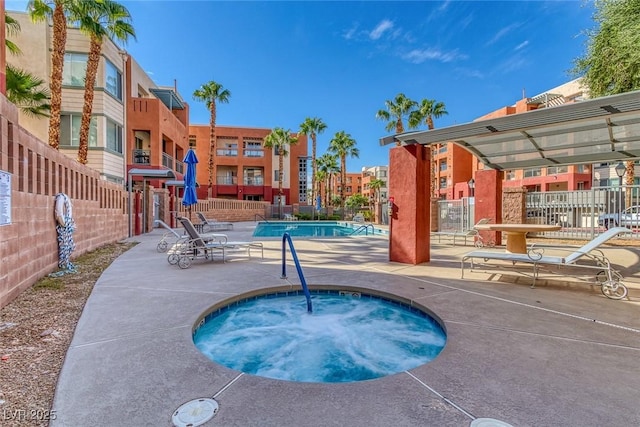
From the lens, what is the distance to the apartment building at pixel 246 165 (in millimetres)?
36875

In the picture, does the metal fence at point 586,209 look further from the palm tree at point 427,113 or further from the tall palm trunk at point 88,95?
the tall palm trunk at point 88,95

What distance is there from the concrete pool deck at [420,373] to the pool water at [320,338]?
293 millimetres

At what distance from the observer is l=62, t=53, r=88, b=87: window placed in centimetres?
1664

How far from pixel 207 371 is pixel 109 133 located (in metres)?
19.9

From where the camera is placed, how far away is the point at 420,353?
131 inches

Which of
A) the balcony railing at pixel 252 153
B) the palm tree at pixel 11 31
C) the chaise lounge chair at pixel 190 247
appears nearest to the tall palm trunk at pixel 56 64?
the palm tree at pixel 11 31

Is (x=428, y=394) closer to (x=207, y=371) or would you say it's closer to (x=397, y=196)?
(x=207, y=371)

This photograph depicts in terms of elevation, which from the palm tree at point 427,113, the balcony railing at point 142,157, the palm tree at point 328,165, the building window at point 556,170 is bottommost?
the balcony railing at point 142,157

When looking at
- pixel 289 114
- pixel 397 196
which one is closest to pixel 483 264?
pixel 397 196

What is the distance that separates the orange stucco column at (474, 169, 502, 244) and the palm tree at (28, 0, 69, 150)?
16.0m

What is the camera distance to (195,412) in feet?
6.36

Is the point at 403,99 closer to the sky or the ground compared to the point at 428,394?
closer to the sky

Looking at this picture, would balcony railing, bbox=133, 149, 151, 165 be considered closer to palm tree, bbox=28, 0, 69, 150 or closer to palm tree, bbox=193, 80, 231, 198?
palm tree, bbox=193, 80, 231, 198

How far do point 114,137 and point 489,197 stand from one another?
64.6 feet
